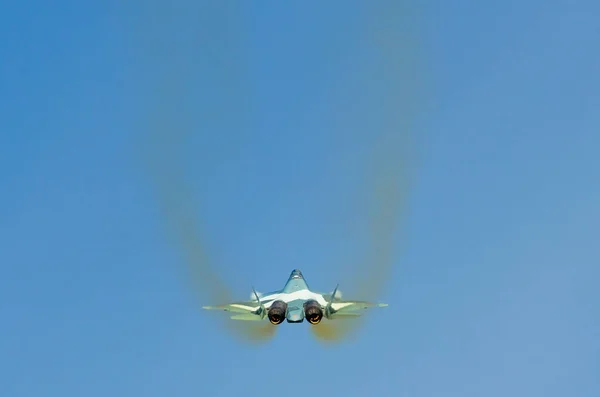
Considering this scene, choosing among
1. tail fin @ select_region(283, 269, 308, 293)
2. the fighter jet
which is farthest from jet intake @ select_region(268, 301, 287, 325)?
tail fin @ select_region(283, 269, 308, 293)

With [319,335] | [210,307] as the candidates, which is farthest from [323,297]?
[210,307]

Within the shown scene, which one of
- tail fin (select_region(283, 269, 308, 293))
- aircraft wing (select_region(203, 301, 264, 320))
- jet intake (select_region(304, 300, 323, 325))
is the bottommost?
jet intake (select_region(304, 300, 323, 325))

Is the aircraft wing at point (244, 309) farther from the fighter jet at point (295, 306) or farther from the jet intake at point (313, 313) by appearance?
the jet intake at point (313, 313)

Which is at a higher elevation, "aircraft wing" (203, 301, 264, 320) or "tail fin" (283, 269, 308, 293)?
"tail fin" (283, 269, 308, 293)

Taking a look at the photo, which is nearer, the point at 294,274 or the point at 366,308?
the point at 366,308

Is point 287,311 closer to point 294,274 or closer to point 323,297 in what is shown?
point 323,297

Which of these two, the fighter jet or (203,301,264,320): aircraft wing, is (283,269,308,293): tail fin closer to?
the fighter jet

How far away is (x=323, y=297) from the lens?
272 feet

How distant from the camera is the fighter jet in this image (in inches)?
3071

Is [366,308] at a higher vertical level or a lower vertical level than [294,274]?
lower

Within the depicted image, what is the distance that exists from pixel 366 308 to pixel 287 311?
7.83 m

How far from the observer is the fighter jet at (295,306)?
78000 mm

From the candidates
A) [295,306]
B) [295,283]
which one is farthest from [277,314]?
[295,283]

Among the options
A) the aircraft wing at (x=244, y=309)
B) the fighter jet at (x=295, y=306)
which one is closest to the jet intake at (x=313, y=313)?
the fighter jet at (x=295, y=306)
